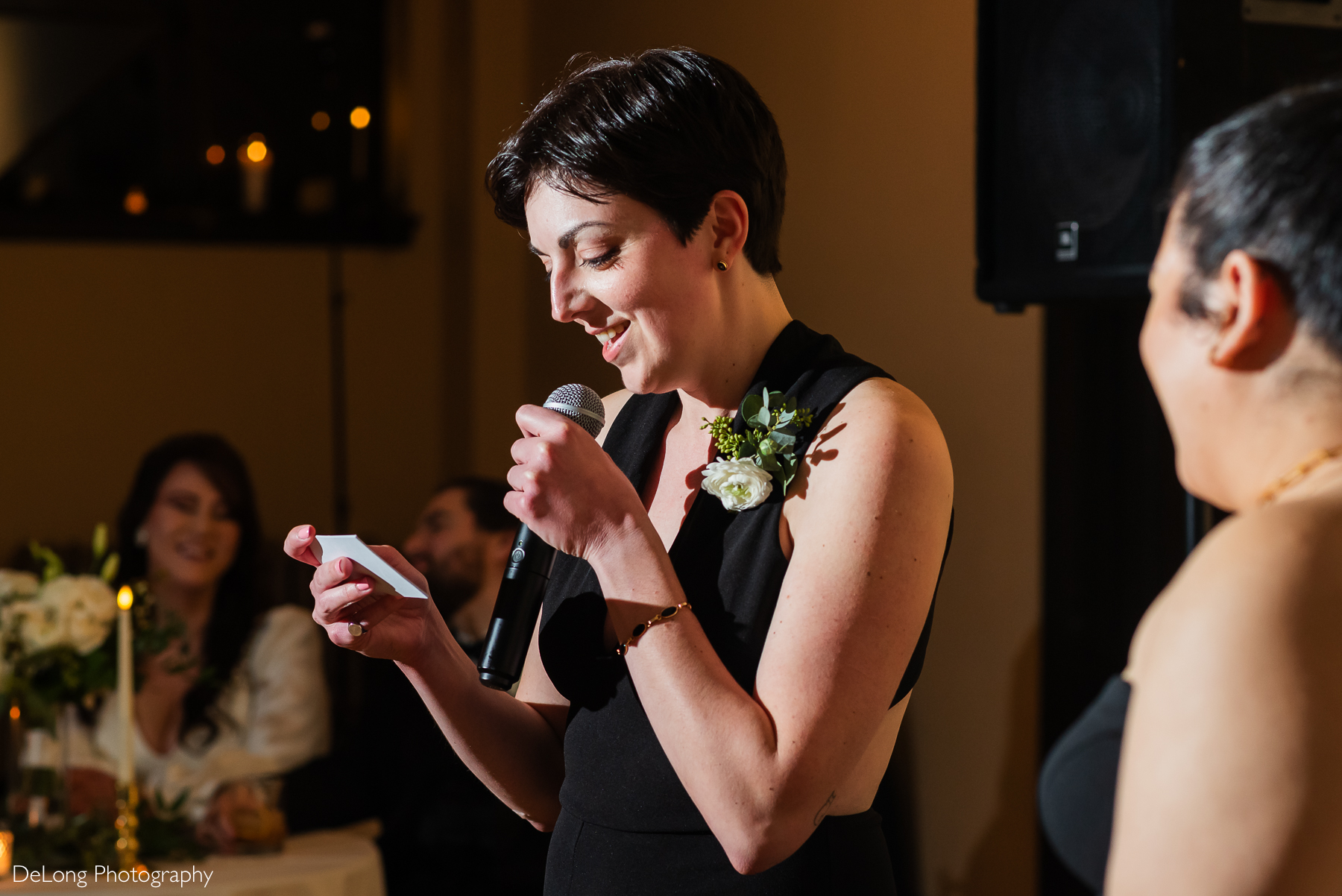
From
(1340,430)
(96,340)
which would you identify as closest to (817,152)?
(1340,430)

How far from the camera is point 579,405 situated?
1.35 meters

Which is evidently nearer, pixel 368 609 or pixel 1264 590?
pixel 1264 590

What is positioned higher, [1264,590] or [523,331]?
[523,331]

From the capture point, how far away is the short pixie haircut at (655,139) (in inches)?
45.7

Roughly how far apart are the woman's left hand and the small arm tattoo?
29cm

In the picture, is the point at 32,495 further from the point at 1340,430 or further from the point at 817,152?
the point at 1340,430

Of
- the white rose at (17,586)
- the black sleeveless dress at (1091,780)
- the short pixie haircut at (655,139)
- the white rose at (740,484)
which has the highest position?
the short pixie haircut at (655,139)

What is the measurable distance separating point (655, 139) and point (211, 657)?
7.64ft

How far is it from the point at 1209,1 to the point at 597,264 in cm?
88

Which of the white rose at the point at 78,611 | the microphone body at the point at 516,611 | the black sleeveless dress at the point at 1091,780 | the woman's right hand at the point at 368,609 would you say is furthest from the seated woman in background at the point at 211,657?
the black sleeveless dress at the point at 1091,780

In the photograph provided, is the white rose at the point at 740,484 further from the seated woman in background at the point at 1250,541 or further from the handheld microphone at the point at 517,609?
the seated woman in background at the point at 1250,541

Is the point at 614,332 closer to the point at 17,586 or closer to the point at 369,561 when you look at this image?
the point at 369,561

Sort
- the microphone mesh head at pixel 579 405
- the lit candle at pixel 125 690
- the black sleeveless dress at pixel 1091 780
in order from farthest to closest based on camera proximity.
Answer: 1. the lit candle at pixel 125 690
2. the microphone mesh head at pixel 579 405
3. the black sleeveless dress at pixel 1091 780

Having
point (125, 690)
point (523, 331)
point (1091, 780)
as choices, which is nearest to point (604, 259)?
point (1091, 780)
